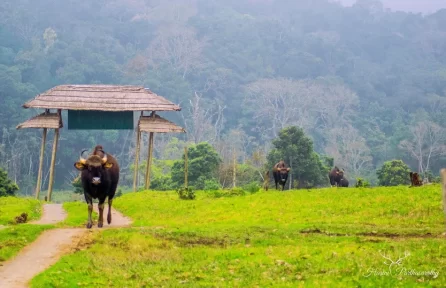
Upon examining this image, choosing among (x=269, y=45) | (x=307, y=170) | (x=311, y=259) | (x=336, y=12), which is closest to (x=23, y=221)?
(x=311, y=259)

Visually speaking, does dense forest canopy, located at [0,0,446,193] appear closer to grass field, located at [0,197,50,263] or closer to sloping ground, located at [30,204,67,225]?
sloping ground, located at [30,204,67,225]

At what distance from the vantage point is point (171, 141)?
8094 centimetres

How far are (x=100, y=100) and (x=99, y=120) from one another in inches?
49.7

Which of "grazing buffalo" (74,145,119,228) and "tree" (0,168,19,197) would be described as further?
"tree" (0,168,19,197)

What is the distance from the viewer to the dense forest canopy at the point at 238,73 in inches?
3216

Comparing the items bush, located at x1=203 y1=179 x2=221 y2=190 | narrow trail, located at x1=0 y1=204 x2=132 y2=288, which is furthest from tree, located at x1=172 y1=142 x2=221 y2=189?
narrow trail, located at x1=0 y1=204 x2=132 y2=288

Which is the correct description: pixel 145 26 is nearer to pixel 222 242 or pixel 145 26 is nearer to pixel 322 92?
pixel 322 92

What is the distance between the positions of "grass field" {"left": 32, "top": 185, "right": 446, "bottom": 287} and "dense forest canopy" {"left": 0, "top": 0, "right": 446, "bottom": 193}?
45.3 metres

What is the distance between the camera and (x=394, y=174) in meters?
50.0

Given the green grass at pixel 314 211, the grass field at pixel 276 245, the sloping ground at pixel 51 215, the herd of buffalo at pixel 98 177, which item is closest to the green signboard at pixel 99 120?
the sloping ground at pixel 51 215

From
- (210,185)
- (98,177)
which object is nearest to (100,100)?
(210,185)

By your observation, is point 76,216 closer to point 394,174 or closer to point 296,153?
point 296,153

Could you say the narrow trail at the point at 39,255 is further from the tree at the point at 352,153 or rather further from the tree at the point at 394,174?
the tree at the point at 352,153

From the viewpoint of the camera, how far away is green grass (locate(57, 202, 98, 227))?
2328 cm
